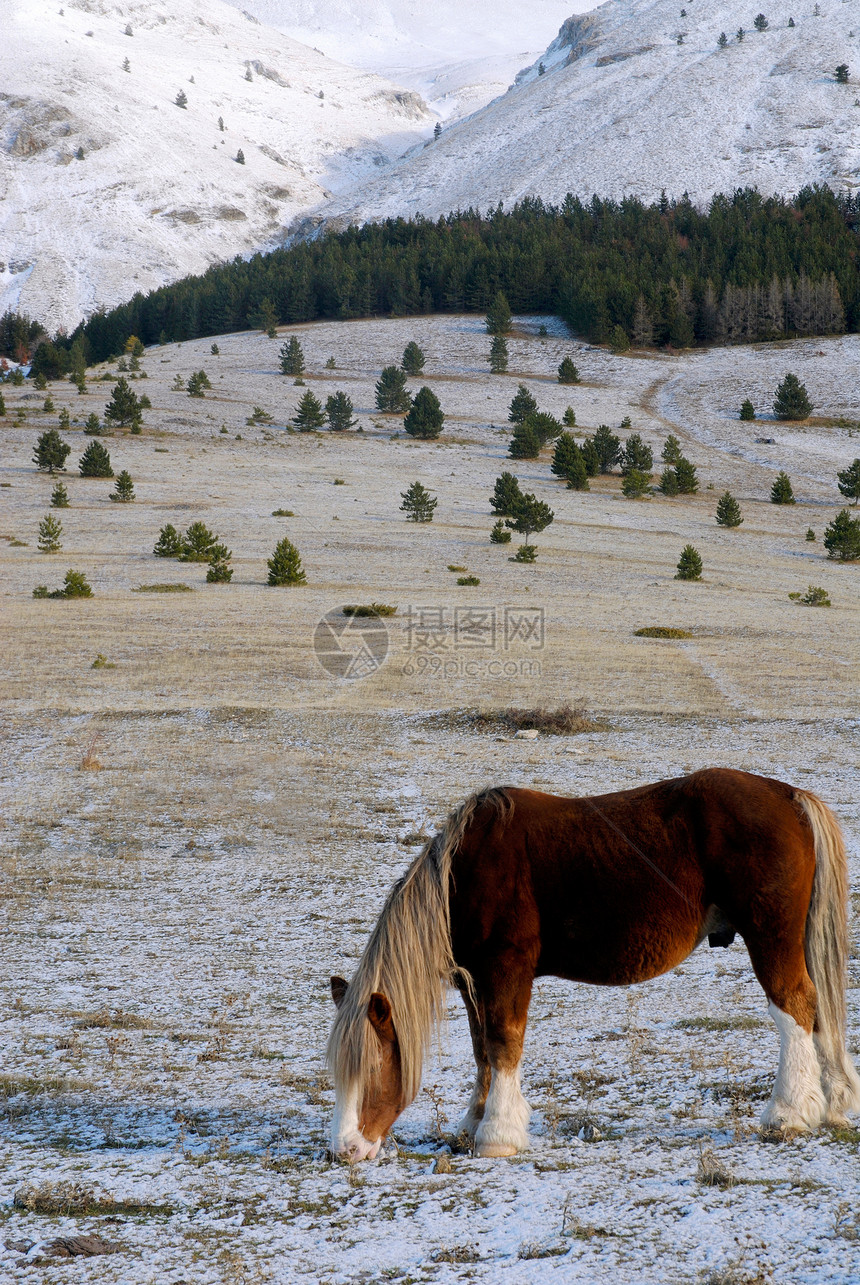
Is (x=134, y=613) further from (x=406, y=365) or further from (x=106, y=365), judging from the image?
(x=106, y=365)

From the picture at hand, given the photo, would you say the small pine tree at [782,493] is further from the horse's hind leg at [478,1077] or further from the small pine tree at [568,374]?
the horse's hind leg at [478,1077]

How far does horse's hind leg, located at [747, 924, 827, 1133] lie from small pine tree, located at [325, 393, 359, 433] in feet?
244

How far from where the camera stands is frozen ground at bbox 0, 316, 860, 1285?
13.9 feet

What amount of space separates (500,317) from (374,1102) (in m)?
119

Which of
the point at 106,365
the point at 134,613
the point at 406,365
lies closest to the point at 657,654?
the point at 134,613

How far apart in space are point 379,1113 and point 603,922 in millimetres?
1528

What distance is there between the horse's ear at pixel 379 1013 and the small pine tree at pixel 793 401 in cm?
8515

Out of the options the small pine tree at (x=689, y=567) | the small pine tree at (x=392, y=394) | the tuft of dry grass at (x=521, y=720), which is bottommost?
the tuft of dry grass at (x=521, y=720)

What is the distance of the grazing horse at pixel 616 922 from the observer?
4.80 m

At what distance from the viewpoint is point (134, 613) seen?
2795 cm

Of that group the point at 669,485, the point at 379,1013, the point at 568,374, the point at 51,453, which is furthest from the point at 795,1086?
the point at 568,374

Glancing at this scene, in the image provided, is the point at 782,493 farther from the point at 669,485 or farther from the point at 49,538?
the point at 49,538

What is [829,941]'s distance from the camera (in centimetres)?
493

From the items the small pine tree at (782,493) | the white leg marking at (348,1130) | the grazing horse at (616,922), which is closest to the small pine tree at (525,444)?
the small pine tree at (782,493)
